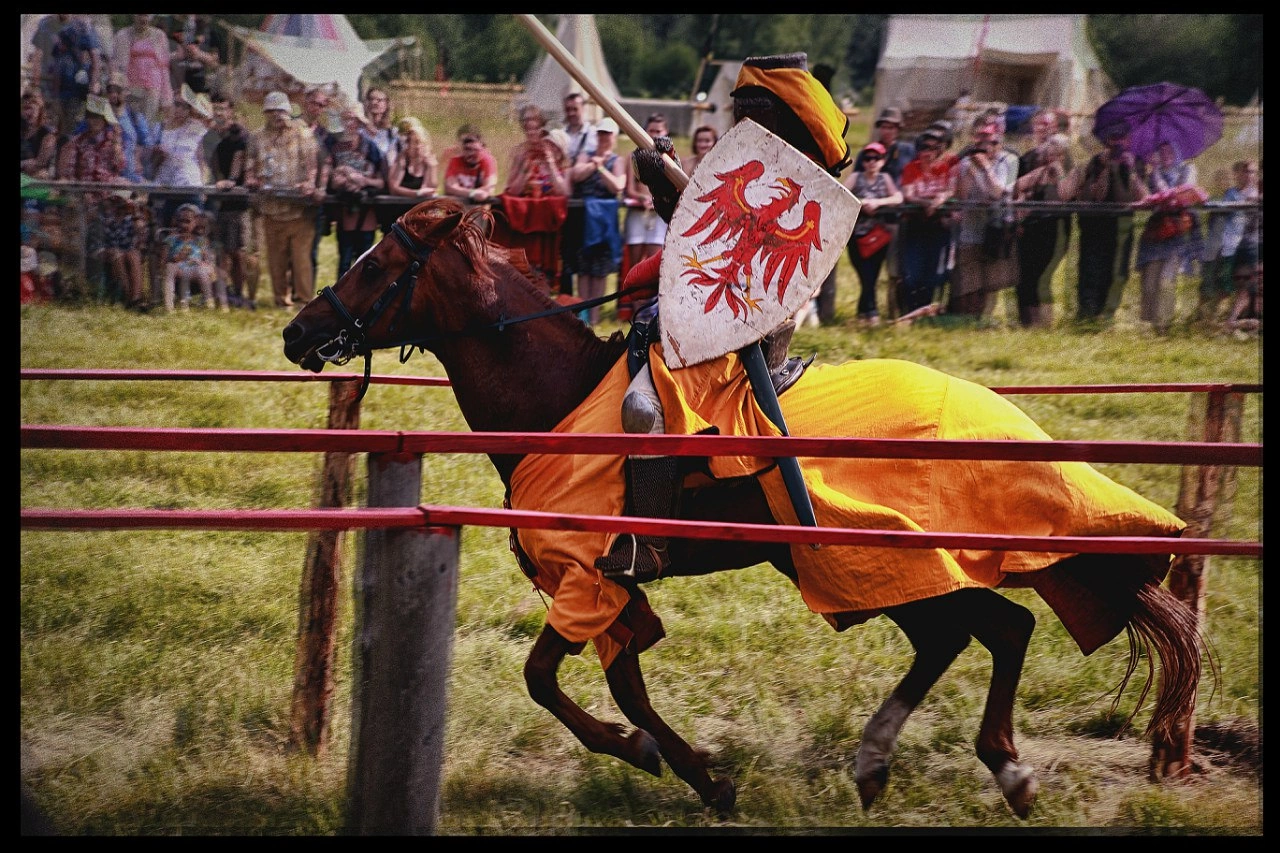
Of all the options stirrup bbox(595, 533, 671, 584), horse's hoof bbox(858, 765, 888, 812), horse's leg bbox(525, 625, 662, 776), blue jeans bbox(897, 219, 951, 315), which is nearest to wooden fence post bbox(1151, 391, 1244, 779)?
horse's hoof bbox(858, 765, 888, 812)

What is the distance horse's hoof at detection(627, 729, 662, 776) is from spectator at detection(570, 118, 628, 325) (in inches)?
216

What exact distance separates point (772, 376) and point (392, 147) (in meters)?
6.50

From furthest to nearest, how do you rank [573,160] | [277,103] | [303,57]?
1. [303,57]
2. [277,103]
3. [573,160]

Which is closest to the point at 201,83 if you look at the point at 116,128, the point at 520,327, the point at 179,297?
the point at 116,128

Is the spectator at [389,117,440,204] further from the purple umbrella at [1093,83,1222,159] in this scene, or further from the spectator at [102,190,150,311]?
the purple umbrella at [1093,83,1222,159]

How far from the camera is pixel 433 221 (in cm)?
400

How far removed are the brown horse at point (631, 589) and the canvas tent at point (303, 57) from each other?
7.01 m

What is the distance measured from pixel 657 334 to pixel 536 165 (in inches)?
225

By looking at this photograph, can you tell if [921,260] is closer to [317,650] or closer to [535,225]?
[535,225]

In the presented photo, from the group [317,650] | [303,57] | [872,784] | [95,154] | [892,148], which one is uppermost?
[303,57]

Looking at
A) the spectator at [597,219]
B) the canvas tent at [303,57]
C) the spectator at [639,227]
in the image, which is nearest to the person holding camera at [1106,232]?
Answer: the spectator at [639,227]

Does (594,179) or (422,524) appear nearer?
(422,524)

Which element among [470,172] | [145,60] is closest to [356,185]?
[470,172]

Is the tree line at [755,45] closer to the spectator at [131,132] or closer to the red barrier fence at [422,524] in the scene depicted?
the spectator at [131,132]
